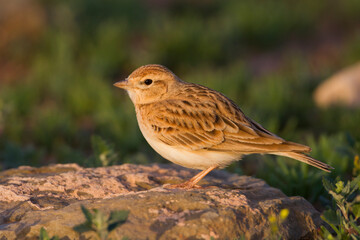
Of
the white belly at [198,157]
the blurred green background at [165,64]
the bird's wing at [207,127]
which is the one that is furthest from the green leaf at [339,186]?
the blurred green background at [165,64]

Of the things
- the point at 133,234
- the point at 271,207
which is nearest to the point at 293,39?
the point at 271,207

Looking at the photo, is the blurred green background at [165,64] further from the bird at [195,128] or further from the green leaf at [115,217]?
the green leaf at [115,217]

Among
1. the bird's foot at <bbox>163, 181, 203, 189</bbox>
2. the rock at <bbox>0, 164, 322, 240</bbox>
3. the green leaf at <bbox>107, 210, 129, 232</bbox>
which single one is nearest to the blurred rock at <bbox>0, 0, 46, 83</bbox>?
the rock at <bbox>0, 164, 322, 240</bbox>

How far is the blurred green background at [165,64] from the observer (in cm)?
673

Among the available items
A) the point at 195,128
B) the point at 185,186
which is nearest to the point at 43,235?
the point at 185,186

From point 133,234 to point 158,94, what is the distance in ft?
6.66

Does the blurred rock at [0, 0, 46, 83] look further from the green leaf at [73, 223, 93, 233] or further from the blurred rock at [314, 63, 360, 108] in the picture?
the green leaf at [73, 223, 93, 233]

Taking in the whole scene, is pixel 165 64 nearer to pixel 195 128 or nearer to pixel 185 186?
pixel 195 128

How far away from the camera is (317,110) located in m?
8.57

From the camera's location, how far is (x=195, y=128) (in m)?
4.86

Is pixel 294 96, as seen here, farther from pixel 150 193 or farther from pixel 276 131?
pixel 150 193

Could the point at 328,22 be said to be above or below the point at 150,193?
above

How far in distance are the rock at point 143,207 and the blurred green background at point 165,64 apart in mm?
1082

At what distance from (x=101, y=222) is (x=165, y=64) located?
815cm
